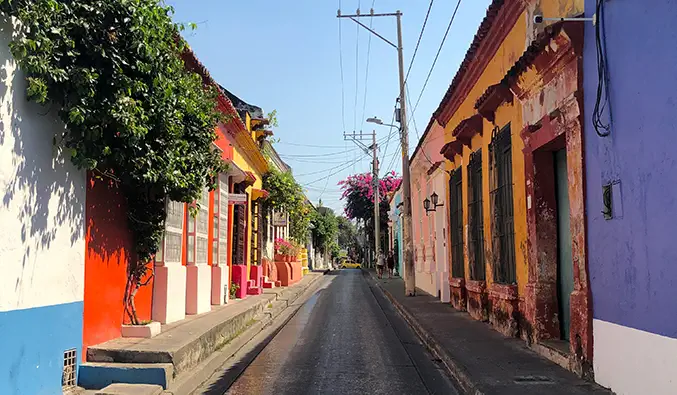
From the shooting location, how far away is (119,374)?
6641 mm

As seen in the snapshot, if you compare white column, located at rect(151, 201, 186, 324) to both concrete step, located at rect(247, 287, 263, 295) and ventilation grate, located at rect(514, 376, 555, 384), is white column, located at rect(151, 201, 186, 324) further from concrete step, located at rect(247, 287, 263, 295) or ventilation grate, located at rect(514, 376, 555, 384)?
concrete step, located at rect(247, 287, 263, 295)

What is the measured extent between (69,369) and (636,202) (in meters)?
5.91

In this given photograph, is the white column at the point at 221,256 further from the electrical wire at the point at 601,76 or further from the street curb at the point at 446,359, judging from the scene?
the electrical wire at the point at 601,76

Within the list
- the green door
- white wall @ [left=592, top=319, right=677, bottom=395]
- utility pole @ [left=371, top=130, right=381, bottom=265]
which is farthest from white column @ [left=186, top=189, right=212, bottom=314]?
utility pole @ [left=371, top=130, right=381, bottom=265]

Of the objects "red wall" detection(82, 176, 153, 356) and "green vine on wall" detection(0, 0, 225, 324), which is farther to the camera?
"red wall" detection(82, 176, 153, 356)

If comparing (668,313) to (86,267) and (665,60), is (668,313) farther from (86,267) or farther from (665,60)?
(86,267)

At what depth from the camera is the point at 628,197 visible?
18.1ft

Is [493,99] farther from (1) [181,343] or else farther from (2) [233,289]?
(2) [233,289]

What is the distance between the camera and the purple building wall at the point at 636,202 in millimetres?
4797

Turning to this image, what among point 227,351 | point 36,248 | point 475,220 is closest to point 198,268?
point 227,351

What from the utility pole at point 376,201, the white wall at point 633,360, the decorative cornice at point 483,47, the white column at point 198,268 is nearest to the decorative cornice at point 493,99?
the decorative cornice at point 483,47

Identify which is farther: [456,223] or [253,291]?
[253,291]

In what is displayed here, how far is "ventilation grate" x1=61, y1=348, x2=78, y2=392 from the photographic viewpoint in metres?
6.36

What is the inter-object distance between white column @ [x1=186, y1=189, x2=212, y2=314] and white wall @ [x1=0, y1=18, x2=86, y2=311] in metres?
4.63
